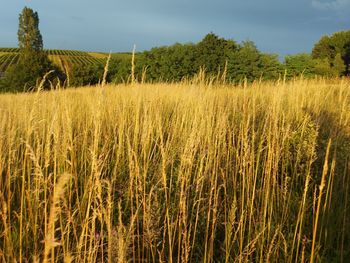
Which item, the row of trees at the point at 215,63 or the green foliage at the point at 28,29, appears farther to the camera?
the green foliage at the point at 28,29

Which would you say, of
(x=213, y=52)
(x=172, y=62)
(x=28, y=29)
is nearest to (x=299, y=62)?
(x=213, y=52)

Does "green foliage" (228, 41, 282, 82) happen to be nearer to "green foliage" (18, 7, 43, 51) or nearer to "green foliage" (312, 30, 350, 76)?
"green foliage" (312, 30, 350, 76)

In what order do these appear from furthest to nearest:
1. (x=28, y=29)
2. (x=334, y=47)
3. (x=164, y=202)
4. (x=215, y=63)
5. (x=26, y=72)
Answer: (x=28, y=29)
(x=334, y=47)
(x=26, y=72)
(x=215, y=63)
(x=164, y=202)

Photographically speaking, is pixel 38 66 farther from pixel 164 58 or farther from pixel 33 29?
pixel 33 29

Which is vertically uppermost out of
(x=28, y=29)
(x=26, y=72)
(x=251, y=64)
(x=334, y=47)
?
(x=28, y=29)

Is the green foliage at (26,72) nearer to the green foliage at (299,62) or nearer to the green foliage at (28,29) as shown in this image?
the green foliage at (299,62)

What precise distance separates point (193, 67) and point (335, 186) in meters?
16.7

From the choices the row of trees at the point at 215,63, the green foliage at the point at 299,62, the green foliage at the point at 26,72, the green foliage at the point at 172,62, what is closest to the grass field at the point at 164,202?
the row of trees at the point at 215,63

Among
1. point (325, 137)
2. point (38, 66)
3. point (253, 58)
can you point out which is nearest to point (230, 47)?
point (253, 58)

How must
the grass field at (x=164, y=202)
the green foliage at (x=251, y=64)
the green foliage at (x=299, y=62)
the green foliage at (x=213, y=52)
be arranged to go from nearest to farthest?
the grass field at (x=164, y=202) < the green foliage at (x=251, y=64) < the green foliage at (x=213, y=52) < the green foliage at (x=299, y=62)

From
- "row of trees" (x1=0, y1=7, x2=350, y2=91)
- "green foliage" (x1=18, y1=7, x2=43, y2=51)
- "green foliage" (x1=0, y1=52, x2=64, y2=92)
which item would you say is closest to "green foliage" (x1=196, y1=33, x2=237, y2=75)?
"row of trees" (x1=0, y1=7, x2=350, y2=91)

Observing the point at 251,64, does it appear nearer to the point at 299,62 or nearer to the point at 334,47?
the point at 299,62

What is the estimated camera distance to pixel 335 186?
258 cm

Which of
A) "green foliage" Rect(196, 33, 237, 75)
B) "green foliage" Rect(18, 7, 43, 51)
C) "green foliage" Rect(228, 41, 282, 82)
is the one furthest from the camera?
"green foliage" Rect(18, 7, 43, 51)
